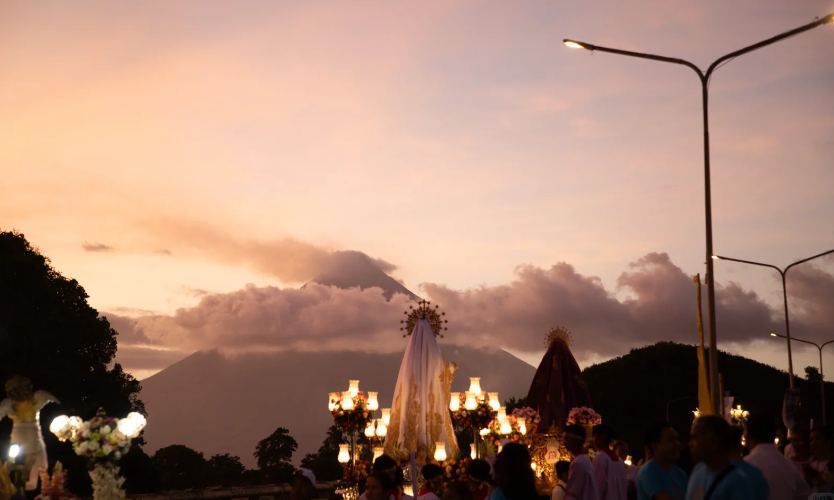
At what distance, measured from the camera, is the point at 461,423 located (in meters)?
21.3

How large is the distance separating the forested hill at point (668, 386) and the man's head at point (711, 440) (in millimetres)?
67346

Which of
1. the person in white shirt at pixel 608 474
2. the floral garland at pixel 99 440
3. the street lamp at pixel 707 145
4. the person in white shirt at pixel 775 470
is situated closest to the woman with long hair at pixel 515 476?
the person in white shirt at pixel 775 470

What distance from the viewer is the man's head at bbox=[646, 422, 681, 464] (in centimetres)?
816

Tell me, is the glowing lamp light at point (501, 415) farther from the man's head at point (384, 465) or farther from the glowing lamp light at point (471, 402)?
the man's head at point (384, 465)

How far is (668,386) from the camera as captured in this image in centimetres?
7581

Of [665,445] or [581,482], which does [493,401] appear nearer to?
[581,482]

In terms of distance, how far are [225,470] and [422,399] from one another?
23629 mm

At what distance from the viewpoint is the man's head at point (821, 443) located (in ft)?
33.4

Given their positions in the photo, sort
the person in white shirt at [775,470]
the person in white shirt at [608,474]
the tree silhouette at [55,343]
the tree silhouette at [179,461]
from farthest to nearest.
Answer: the tree silhouette at [179,461] < the tree silhouette at [55,343] < the person in white shirt at [608,474] < the person in white shirt at [775,470]

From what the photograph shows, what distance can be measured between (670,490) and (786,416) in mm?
10047

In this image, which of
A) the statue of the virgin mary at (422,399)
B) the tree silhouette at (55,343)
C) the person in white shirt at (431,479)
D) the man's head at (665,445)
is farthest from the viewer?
the tree silhouette at (55,343)

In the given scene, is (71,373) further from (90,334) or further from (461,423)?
(461,423)

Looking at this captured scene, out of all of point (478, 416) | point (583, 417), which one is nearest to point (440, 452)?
point (478, 416)

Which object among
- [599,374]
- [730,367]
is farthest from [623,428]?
[730,367]
